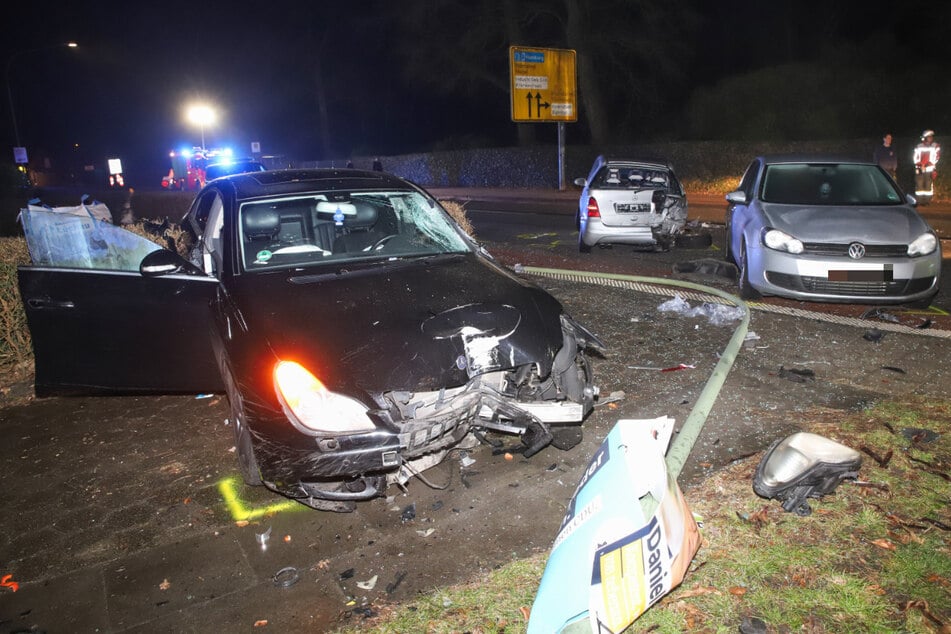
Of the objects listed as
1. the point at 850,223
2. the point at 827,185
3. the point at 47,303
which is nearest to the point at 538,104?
the point at 827,185

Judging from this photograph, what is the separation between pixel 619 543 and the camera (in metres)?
2.24

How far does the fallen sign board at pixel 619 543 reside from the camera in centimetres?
223

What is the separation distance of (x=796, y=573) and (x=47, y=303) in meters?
4.73

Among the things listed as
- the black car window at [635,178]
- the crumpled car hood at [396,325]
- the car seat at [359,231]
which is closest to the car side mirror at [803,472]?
the crumpled car hood at [396,325]

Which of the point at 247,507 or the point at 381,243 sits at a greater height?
the point at 381,243

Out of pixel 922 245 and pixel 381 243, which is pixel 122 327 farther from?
pixel 922 245

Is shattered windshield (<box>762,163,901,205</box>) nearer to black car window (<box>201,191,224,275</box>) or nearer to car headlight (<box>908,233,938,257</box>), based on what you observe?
car headlight (<box>908,233,938,257</box>)

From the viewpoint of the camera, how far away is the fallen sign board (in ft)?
7.30

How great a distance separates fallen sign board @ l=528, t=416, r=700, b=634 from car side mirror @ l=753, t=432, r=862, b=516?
108 centimetres

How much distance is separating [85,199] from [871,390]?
10.3m

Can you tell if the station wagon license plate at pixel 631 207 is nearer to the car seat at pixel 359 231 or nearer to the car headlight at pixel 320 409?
the car seat at pixel 359 231

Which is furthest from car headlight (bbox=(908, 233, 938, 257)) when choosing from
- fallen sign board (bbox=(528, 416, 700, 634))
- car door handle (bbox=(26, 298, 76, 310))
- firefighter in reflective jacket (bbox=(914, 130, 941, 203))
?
firefighter in reflective jacket (bbox=(914, 130, 941, 203))

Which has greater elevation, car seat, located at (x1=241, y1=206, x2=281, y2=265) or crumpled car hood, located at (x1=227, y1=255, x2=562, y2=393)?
car seat, located at (x1=241, y1=206, x2=281, y2=265)

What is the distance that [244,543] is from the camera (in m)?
3.49
